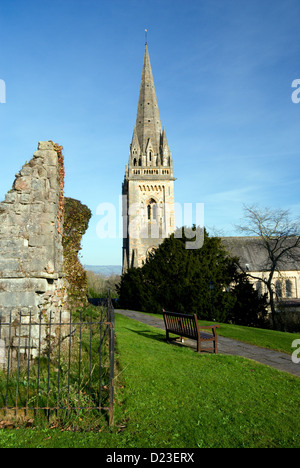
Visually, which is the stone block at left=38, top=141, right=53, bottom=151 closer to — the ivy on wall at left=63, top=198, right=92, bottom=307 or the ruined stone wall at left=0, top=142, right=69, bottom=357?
the ruined stone wall at left=0, top=142, right=69, bottom=357

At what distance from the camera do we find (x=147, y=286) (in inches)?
867

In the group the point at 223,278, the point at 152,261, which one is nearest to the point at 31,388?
the point at 223,278

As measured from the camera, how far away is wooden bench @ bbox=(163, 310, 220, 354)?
25.1 ft

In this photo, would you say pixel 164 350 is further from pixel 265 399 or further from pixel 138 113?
pixel 138 113

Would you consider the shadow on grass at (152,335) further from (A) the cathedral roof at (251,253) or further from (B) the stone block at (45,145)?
(A) the cathedral roof at (251,253)

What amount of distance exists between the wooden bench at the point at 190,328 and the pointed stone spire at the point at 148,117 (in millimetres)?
41843

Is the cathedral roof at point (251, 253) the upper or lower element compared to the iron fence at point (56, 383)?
upper

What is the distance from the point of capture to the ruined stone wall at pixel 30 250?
242 inches

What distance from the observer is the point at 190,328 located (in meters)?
8.00

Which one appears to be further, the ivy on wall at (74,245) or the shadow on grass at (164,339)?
the ivy on wall at (74,245)

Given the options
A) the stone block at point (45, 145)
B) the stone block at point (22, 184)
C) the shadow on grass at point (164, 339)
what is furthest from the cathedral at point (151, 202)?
the stone block at point (22, 184)

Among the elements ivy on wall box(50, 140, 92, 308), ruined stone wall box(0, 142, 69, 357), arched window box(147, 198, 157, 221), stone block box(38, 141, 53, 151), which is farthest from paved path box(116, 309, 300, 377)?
arched window box(147, 198, 157, 221)

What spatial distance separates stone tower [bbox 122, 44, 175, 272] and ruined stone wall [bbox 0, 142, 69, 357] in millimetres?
35250

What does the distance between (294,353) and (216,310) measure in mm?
10454
